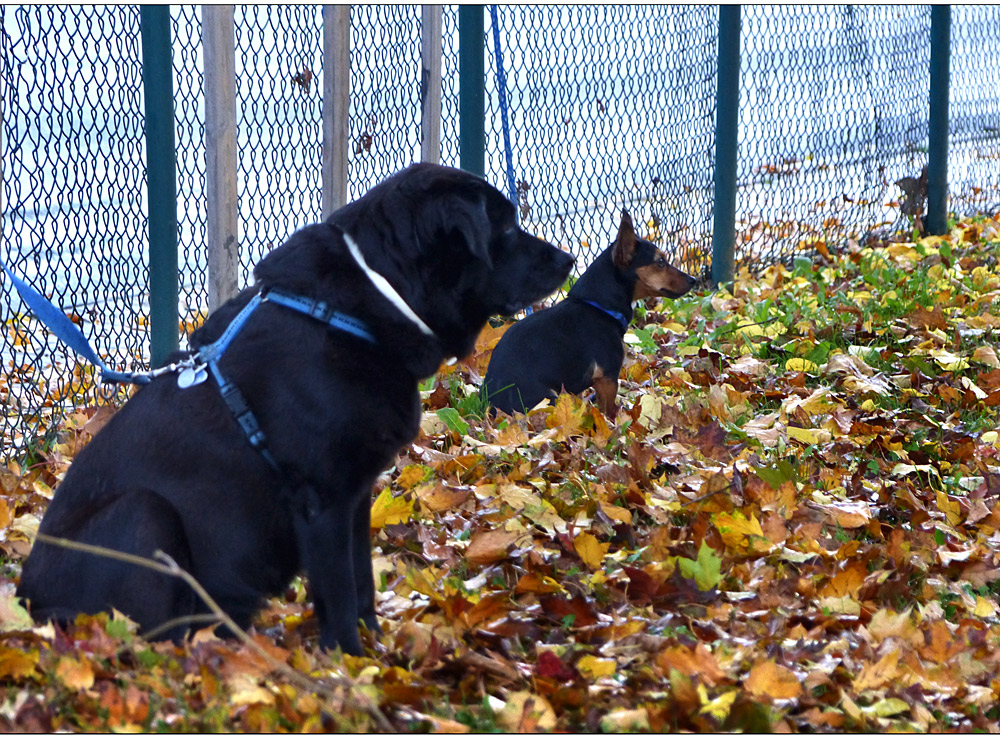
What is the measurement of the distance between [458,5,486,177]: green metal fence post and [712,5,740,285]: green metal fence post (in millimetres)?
2096

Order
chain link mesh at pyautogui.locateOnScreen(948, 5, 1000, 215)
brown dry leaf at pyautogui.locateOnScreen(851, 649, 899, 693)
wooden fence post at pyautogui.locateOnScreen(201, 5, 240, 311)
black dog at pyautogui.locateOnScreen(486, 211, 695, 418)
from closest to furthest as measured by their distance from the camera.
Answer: brown dry leaf at pyautogui.locateOnScreen(851, 649, 899, 693)
wooden fence post at pyautogui.locateOnScreen(201, 5, 240, 311)
black dog at pyautogui.locateOnScreen(486, 211, 695, 418)
chain link mesh at pyautogui.locateOnScreen(948, 5, 1000, 215)

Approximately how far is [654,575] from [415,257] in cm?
109

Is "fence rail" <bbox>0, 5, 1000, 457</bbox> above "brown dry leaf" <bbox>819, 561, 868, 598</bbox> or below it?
above

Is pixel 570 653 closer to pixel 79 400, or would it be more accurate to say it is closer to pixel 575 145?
pixel 79 400

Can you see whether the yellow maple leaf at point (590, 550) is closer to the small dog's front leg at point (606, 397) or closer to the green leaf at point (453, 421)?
the green leaf at point (453, 421)

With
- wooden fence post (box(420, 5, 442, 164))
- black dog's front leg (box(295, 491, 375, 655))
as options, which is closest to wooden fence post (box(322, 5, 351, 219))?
wooden fence post (box(420, 5, 442, 164))

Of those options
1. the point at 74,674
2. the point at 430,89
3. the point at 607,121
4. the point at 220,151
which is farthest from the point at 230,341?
the point at 607,121

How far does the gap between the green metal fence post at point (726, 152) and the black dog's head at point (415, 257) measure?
4412mm

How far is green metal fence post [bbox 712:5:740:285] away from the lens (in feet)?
22.7

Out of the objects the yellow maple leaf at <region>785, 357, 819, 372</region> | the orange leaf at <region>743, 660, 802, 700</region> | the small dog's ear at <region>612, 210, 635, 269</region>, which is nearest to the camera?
the orange leaf at <region>743, 660, 802, 700</region>

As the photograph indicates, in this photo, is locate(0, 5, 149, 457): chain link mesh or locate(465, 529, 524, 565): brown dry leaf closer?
locate(465, 529, 524, 565): brown dry leaf

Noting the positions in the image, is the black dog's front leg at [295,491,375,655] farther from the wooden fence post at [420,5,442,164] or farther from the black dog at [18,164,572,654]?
the wooden fence post at [420,5,442,164]

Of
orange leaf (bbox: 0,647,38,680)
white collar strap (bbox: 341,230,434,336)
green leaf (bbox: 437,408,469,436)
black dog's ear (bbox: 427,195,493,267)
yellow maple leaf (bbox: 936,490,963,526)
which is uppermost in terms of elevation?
black dog's ear (bbox: 427,195,493,267)

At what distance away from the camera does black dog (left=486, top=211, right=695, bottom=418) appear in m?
4.74
